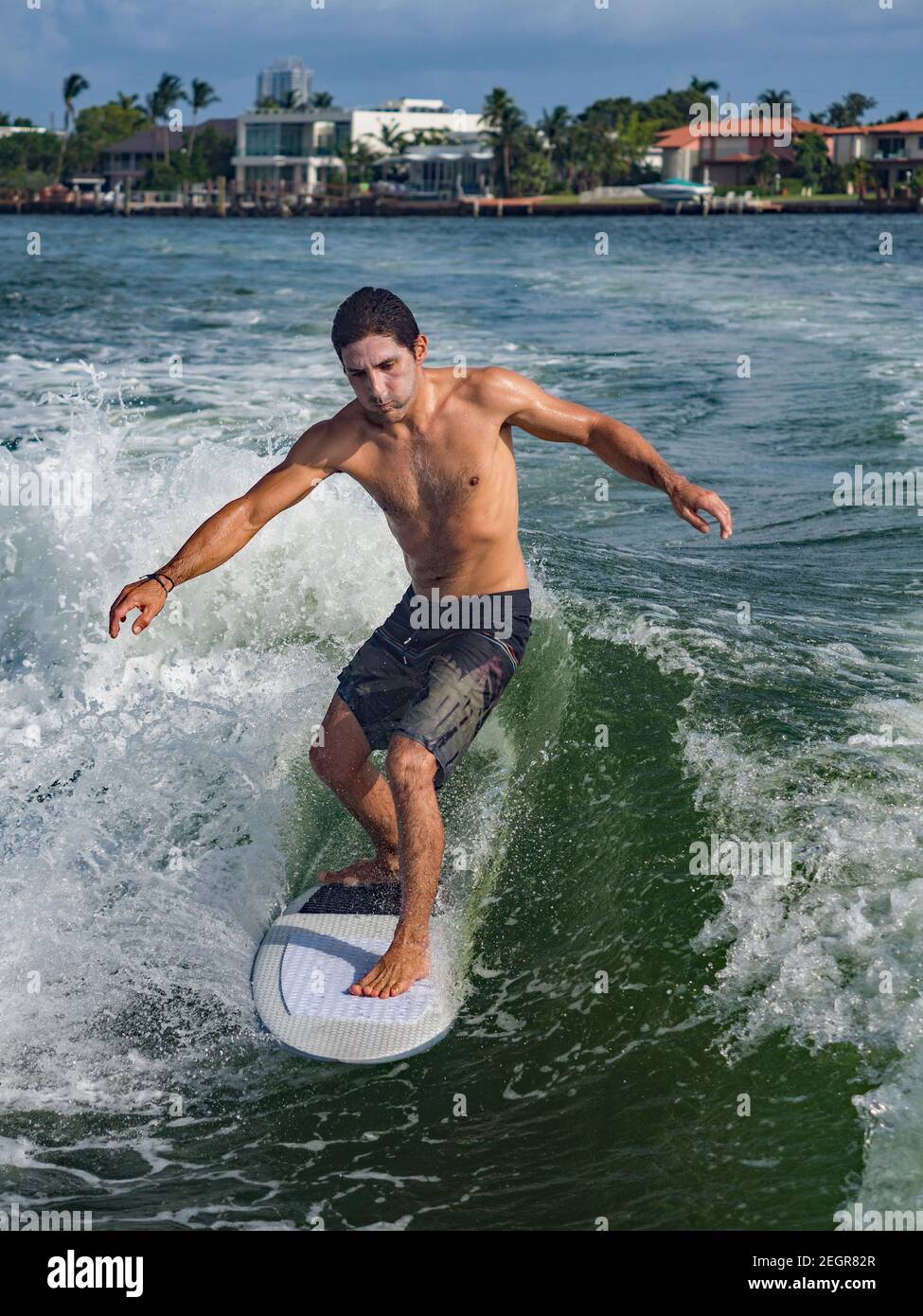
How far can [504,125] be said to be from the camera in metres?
113

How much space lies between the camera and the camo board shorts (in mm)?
4668

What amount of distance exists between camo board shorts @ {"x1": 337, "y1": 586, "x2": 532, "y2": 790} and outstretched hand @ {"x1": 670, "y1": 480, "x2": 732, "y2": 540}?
0.78 meters

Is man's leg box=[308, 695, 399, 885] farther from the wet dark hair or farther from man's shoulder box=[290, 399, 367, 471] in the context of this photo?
the wet dark hair

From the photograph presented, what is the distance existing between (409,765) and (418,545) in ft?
2.91

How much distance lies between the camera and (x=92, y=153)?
12431 cm

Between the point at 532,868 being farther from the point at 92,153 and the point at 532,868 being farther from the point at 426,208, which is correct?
the point at 92,153

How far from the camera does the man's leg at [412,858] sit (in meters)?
4.52

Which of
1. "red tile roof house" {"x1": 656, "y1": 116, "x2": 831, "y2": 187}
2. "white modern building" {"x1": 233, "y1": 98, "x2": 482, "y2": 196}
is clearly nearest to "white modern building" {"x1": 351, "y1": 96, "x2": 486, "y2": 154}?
"white modern building" {"x1": 233, "y1": 98, "x2": 482, "y2": 196}

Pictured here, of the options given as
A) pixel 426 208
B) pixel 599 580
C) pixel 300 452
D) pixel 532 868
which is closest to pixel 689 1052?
pixel 532 868
